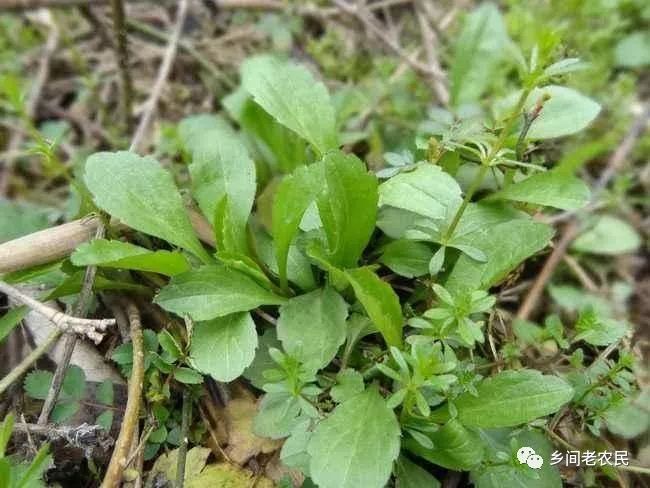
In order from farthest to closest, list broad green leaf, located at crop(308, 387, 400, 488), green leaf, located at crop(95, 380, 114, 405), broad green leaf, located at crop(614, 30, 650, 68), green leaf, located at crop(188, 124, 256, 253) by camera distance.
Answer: broad green leaf, located at crop(614, 30, 650, 68) < green leaf, located at crop(188, 124, 256, 253) < green leaf, located at crop(95, 380, 114, 405) < broad green leaf, located at crop(308, 387, 400, 488)

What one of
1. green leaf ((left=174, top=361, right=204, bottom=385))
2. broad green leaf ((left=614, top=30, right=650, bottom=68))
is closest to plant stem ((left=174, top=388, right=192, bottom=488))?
green leaf ((left=174, top=361, right=204, bottom=385))

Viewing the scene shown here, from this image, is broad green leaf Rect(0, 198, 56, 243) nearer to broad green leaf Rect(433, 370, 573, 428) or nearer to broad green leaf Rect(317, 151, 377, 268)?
broad green leaf Rect(317, 151, 377, 268)

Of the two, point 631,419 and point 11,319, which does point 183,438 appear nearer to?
point 11,319

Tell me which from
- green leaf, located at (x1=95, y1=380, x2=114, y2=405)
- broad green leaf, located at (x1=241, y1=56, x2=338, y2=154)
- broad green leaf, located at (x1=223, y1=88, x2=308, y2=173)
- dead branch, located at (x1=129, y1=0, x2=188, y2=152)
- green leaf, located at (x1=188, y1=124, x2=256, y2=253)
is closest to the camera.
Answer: green leaf, located at (x1=95, y1=380, x2=114, y2=405)

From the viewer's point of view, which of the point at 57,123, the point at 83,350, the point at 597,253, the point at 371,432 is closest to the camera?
the point at 371,432

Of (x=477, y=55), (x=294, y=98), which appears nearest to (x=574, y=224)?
(x=477, y=55)

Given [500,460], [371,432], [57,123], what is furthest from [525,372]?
[57,123]

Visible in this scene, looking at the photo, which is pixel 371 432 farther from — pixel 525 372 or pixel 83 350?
pixel 83 350
